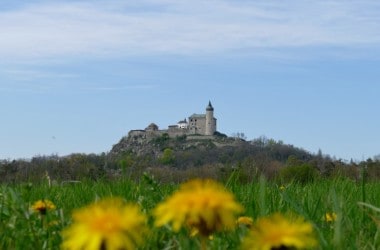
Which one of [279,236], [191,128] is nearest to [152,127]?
[191,128]

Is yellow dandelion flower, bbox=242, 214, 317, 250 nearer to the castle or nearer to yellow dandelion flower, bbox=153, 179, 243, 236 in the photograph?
yellow dandelion flower, bbox=153, 179, 243, 236

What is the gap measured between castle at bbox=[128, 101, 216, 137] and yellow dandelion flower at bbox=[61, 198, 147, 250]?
9747 centimetres

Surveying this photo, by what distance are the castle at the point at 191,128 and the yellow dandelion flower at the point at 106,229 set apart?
320 feet

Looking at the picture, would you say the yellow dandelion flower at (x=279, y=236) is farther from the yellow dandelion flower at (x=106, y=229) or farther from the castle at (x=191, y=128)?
the castle at (x=191, y=128)

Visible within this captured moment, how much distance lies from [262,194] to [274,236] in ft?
4.61

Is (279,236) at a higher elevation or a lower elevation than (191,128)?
lower

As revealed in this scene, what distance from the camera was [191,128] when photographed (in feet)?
389

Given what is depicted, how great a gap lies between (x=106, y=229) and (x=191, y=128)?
117288 millimetres

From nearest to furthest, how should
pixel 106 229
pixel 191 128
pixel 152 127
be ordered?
1. pixel 106 229
2. pixel 152 127
3. pixel 191 128

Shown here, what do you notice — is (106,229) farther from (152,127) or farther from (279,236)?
(152,127)

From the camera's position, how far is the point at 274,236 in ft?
4.70

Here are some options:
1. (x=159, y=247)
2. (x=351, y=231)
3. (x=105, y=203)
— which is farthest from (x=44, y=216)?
(x=105, y=203)

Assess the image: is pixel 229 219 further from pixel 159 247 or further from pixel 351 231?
pixel 351 231

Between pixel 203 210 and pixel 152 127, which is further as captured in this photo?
pixel 152 127
